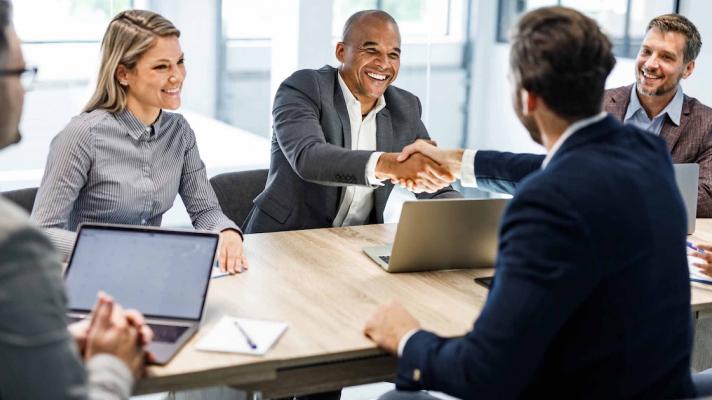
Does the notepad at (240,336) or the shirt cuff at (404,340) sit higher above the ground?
the shirt cuff at (404,340)

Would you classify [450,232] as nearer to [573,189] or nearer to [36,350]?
[573,189]

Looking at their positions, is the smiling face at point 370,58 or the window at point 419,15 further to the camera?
the window at point 419,15

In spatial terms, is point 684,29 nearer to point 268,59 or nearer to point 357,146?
point 357,146

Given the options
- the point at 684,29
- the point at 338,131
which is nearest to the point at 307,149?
the point at 338,131

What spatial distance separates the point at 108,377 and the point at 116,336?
0.12m

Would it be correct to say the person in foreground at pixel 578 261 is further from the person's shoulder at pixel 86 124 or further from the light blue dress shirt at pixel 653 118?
the light blue dress shirt at pixel 653 118

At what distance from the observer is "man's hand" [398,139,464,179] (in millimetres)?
3010

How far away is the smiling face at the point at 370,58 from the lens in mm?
3375

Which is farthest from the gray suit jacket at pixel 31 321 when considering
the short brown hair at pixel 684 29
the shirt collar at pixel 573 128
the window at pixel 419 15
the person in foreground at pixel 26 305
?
the window at pixel 419 15

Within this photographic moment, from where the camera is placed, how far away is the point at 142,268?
224cm

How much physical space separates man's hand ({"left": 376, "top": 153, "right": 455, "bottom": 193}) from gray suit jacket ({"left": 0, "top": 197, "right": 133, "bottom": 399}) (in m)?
1.67

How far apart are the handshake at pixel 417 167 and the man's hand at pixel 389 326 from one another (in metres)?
0.95

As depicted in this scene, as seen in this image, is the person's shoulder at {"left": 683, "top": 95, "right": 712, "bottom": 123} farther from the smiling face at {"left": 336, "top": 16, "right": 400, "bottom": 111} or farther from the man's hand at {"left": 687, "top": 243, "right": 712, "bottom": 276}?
the smiling face at {"left": 336, "top": 16, "right": 400, "bottom": 111}

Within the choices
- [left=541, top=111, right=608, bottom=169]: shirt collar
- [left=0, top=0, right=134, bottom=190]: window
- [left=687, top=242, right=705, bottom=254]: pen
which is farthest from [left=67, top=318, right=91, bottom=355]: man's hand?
[left=0, top=0, right=134, bottom=190]: window
